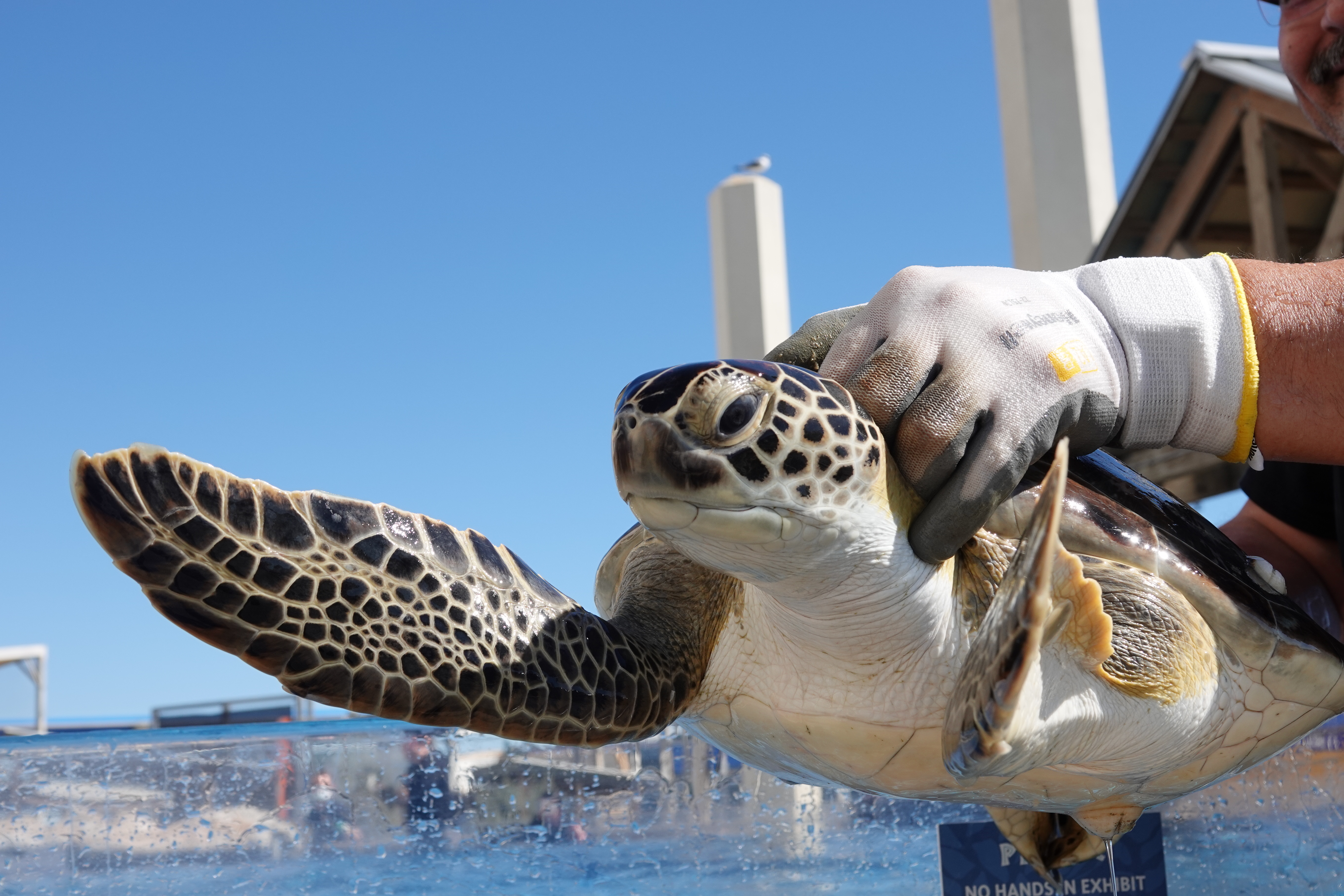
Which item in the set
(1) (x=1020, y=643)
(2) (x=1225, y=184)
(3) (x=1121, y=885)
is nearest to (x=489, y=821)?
(3) (x=1121, y=885)

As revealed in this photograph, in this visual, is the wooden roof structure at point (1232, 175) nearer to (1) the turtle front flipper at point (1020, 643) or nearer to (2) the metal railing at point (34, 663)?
(1) the turtle front flipper at point (1020, 643)

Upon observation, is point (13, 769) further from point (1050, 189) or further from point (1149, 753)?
point (1050, 189)

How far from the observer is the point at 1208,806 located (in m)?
1.91

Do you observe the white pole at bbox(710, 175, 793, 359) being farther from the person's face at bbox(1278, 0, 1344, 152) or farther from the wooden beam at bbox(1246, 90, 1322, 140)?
the person's face at bbox(1278, 0, 1344, 152)

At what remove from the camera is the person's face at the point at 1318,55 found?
1466 mm

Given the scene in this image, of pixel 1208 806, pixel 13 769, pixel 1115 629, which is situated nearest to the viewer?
pixel 1115 629

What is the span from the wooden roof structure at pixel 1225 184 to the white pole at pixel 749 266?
3.25 m

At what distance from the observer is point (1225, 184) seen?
616 cm

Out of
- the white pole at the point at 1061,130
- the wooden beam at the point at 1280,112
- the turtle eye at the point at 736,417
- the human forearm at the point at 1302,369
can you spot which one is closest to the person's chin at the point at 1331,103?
the human forearm at the point at 1302,369

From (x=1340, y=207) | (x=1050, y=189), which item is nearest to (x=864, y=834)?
(x=1340, y=207)

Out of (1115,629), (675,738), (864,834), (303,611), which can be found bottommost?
(864,834)

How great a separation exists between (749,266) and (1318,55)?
7848 millimetres

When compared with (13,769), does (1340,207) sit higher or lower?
higher

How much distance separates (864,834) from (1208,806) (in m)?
0.65
